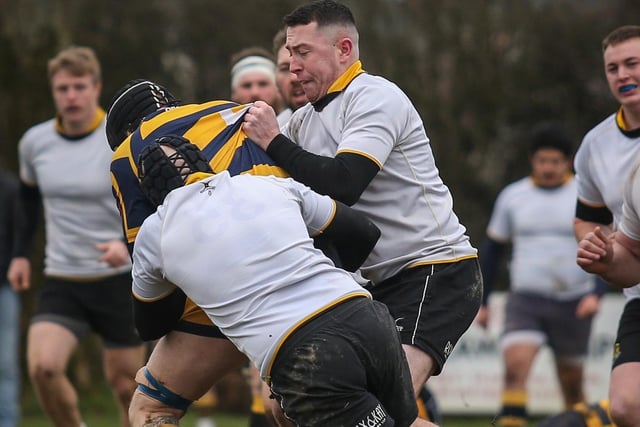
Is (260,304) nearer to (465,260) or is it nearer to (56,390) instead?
(465,260)

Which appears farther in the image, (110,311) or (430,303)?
(110,311)

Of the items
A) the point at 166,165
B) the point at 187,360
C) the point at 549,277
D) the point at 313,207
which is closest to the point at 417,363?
the point at 187,360

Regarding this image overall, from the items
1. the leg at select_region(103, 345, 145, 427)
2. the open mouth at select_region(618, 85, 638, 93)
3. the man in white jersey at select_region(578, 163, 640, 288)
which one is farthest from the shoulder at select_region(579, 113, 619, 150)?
the leg at select_region(103, 345, 145, 427)

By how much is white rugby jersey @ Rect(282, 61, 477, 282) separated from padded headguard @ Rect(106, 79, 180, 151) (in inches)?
26.9

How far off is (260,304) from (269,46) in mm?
13073

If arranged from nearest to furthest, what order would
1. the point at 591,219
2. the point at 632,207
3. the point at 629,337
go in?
the point at 632,207 → the point at 629,337 → the point at 591,219

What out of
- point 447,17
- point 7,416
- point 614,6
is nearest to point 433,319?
point 7,416

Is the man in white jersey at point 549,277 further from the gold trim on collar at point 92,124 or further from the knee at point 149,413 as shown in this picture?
the knee at point 149,413

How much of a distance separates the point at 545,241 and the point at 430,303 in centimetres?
507

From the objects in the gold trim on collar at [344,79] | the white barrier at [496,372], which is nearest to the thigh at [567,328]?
the white barrier at [496,372]

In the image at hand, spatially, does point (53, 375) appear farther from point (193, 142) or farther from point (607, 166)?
point (607, 166)

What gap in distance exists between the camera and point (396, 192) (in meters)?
5.17

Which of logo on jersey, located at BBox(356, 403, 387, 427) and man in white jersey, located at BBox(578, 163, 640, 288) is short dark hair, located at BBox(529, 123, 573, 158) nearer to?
man in white jersey, located at BBox(578, 163, 640, 288)

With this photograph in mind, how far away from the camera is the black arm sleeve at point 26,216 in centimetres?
829
